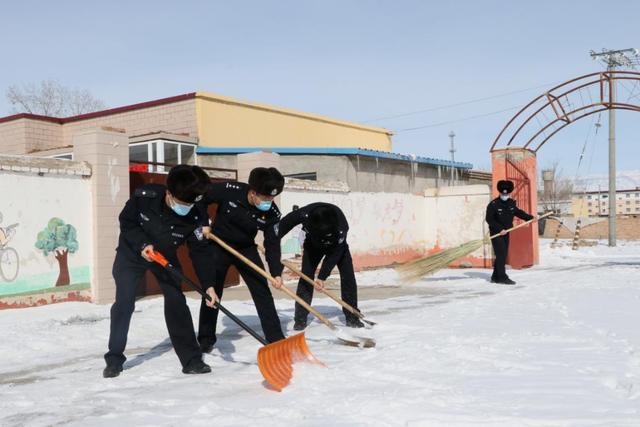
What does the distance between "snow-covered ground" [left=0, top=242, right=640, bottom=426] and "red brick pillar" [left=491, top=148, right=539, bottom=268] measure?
6.92 metres

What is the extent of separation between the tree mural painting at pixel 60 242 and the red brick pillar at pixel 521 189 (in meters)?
9.97

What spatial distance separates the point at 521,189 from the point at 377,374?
1189 cm

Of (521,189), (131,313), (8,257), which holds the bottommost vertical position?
(131,313)

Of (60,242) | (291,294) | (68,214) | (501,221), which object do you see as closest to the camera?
(291,294)

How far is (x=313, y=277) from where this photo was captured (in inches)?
265

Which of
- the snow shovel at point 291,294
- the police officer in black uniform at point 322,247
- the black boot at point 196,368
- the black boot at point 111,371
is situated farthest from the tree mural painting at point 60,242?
the black boot at point 196,368

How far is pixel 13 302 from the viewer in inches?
324

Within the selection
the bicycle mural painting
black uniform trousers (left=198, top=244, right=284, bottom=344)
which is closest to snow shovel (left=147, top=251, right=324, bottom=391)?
black uniform trousers (left=198, top=244, right=284, bottom=344)

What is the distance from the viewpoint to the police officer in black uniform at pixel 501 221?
446 inches

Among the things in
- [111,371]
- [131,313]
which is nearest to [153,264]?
[131,313]

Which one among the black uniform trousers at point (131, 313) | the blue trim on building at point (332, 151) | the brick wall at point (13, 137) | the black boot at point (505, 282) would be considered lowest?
Result: the black boot at point (505, 282)

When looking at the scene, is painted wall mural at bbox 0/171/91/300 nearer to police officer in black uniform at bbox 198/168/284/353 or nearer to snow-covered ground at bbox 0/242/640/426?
snow-covered ground at bbox 0/242/640/426

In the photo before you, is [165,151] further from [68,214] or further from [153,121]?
[68,214]

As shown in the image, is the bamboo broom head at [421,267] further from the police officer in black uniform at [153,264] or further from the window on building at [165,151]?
the window on building at [165,151]
